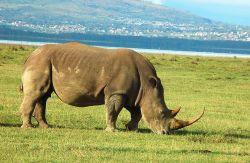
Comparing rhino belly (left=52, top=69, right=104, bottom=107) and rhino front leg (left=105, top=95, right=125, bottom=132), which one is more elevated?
rhino belly (left=52, top=69, right=104, bottom=107)

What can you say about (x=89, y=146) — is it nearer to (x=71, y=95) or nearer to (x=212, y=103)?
(x=71, y=95)

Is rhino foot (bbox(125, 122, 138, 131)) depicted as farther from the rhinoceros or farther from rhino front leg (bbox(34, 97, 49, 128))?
rhino front leg (bbox(34, 97, 49, 128))

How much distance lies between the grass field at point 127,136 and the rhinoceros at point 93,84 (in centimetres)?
56

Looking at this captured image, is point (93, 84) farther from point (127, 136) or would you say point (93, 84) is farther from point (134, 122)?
point (127, 136)

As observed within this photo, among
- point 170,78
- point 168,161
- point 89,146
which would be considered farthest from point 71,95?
point 170,78

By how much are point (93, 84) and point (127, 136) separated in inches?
83.9

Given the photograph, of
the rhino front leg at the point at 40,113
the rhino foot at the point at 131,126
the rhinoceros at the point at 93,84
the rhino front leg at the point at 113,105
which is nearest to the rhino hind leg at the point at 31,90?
the rhinoceros at the point at 93,84

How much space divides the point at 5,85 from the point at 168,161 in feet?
63.5

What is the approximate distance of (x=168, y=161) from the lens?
15148 millimetres

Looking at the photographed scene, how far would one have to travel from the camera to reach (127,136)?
18.9m

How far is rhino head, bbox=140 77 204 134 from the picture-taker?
2031cm

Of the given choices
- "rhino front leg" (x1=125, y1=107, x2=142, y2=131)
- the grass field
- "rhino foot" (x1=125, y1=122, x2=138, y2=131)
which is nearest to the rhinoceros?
"rhino front leg" (x1=125, y1=107, x2=142, y2=131)

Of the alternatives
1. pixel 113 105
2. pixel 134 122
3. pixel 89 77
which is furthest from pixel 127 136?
pixel 89 77

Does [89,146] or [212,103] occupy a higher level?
[89,146]
